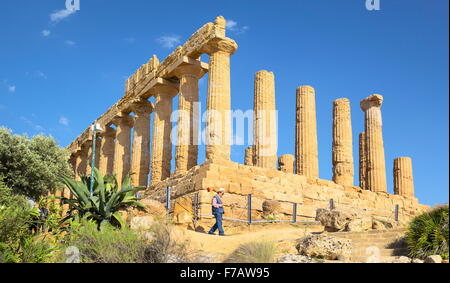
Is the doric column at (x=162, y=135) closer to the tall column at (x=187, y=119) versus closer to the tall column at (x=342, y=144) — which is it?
the tall column at (x=187, y=119)

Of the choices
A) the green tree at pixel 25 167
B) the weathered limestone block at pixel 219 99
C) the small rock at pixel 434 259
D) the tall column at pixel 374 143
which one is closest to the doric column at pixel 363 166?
the tall column at pixel 374 143

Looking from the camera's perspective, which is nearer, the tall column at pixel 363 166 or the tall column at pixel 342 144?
the tall column at pixel 342 144

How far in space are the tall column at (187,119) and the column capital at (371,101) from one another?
33.2 feet

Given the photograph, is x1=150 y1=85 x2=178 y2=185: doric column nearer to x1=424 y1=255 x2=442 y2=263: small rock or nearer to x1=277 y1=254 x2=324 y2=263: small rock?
x1=277 y1=254 x2=324 y2=263: small rock

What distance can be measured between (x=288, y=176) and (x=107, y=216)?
36.1 ft

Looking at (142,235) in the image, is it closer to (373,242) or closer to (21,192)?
(373,242)

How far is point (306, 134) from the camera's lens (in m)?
29.4

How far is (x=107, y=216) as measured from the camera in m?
15.1

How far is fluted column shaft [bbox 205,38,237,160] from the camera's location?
24420 millimetres

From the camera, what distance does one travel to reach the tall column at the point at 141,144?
31.2m

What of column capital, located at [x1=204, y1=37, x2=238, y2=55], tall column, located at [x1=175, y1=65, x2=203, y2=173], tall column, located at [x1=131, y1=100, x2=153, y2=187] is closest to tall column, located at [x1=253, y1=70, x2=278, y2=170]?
tall column, located at [x1=175, y1=65, x2=203, y2=173]

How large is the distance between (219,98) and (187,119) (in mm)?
2933

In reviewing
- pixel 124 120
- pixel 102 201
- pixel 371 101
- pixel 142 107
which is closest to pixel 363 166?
pixel 371 101
